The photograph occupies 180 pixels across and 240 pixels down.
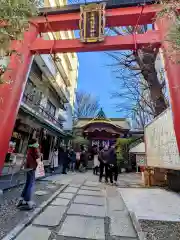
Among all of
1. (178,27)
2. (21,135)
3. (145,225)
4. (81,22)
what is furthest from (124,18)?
(21,135)

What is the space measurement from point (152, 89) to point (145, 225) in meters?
8.26

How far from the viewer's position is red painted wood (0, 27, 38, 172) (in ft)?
16.4

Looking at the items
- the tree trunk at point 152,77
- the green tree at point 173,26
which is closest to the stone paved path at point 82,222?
the green tree at point 173,26

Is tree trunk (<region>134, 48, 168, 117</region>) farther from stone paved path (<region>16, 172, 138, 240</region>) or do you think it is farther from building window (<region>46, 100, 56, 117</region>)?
building window (<region>46, 100, 56, 117</region>)

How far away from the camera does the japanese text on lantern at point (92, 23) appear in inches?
224

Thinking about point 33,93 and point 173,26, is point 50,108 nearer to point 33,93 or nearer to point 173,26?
point 33,93

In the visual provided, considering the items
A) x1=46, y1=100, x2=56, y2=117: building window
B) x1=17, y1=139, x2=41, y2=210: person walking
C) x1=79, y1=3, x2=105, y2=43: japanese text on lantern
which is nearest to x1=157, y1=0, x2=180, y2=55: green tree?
x1=79, y1=3, x2=105, y2=43: japanese text on lantern

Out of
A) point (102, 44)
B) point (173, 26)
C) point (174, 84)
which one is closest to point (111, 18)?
point (102, 44)

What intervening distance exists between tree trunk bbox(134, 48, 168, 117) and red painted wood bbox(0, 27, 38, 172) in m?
6.92

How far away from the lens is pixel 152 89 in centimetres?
1137

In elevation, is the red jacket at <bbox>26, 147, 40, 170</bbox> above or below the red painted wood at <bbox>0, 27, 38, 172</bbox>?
below

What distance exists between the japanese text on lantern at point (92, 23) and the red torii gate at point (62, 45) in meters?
0.19

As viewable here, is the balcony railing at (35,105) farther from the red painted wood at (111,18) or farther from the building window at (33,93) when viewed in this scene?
the red painted wood at (111,18)

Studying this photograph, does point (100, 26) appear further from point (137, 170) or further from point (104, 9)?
point (137, 170)
